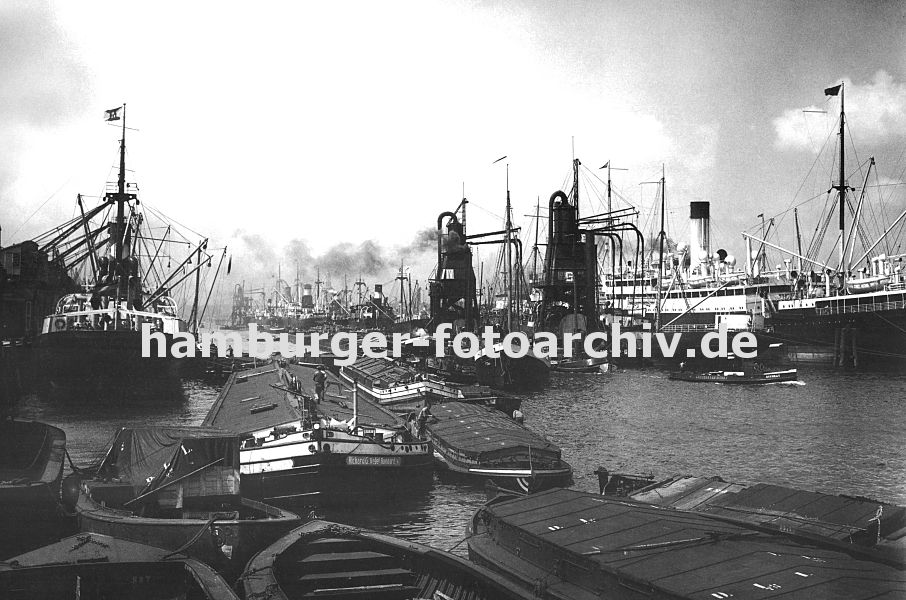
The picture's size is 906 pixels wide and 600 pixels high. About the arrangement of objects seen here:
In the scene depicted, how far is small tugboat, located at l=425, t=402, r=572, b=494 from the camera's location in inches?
1359

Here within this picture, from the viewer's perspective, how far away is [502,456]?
35.6 m

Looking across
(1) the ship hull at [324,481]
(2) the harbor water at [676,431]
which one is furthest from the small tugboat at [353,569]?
(1) the ship hull at [324,481]

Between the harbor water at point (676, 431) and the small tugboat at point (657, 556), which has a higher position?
the small tugboat at point (657, 556)

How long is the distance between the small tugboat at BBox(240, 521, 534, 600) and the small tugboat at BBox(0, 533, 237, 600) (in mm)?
1139

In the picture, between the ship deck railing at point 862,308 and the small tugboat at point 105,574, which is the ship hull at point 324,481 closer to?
the small tugboat at point 105,574

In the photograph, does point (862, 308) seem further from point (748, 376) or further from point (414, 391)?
point (414, 391)

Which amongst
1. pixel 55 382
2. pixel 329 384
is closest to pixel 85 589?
pixel 329 384

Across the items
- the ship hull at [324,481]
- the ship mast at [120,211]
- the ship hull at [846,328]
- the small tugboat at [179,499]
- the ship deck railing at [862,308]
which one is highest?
the ship mast at [120,211]

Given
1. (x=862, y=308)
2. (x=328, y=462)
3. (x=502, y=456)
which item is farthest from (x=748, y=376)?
(x=328, y=462)

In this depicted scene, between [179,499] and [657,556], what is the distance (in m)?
15.1

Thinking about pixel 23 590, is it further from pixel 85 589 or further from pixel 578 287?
pixel 578 287

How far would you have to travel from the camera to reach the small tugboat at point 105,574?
613 inches

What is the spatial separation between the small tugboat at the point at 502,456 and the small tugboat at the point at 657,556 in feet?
49.9

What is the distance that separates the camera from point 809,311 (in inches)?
4636
